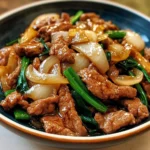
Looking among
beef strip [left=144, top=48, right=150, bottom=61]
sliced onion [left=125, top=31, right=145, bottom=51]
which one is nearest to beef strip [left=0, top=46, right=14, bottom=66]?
sliced onion [left=125, top=31, right=145, bottom=51]

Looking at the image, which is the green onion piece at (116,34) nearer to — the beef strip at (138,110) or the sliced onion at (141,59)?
the sliced onion at (141,59)

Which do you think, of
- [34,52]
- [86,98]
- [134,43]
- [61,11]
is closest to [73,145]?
[86,98]

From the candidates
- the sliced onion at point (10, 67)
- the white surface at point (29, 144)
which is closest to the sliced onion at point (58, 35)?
the sliced onion at point (10, 67)

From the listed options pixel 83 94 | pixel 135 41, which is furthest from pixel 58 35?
pixel 135 41

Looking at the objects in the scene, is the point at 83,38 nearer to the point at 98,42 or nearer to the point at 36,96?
the point at 98,42

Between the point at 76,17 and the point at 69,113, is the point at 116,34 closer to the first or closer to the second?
the point at 76,17

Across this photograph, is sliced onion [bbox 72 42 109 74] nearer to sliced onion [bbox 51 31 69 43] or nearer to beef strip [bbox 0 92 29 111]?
sliced onion [bbox 51 31 69 43]
